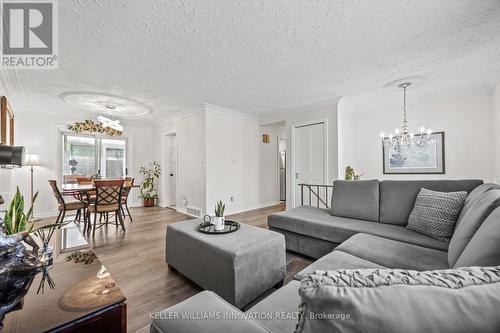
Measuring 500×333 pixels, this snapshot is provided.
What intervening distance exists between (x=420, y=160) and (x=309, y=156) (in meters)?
2.25

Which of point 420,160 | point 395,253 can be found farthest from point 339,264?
point 420,160

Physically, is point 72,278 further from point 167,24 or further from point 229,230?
point 167,24

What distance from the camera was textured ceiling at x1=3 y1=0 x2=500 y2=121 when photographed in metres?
1.80

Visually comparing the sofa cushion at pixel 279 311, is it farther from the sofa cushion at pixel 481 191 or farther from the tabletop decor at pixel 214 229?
the sofa cushion at pixel 481 191

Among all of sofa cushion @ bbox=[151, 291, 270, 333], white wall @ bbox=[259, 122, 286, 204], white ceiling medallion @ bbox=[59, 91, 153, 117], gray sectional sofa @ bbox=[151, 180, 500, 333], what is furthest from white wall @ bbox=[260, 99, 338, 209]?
sofa cushion @ bbox=[151, 291, 270, 333]

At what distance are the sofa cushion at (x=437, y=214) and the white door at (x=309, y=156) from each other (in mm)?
2305

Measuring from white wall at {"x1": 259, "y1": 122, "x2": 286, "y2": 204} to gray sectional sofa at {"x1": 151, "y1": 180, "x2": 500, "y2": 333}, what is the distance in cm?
351

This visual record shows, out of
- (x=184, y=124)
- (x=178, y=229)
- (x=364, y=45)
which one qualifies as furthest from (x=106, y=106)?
(x=364, y=45)

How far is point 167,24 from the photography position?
1.96m

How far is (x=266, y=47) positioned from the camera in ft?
7.73

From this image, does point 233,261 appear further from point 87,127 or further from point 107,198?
point 87,127

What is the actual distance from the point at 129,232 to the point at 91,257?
2.37 meters

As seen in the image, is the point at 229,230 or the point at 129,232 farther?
the point at 129,232

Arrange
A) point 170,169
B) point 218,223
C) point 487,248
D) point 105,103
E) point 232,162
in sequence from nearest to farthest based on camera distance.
A: 1. point 487,248
2. point 218,223
3. point 105,103
4. point 232,162
5. point 170,169
